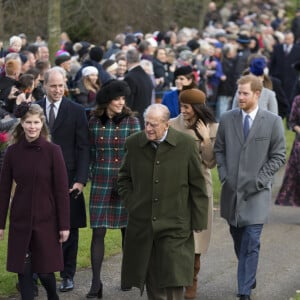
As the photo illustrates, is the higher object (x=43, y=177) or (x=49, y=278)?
(x=43, y=177)

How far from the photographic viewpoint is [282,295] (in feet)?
30.9

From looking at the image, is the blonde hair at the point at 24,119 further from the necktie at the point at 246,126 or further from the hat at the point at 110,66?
the hat at the point at 110,66

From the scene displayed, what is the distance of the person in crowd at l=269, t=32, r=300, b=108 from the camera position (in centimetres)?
2327

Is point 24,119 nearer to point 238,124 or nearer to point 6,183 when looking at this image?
point 6,183

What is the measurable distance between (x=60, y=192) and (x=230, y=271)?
8.58 feet

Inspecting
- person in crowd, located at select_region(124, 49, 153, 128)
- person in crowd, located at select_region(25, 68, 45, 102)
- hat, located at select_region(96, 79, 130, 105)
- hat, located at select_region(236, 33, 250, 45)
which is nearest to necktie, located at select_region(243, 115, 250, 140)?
hat, located at select_region(96, 79, 130, 105)

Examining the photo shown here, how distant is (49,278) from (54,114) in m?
1.70

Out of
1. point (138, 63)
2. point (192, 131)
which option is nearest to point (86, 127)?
point (192, 131)

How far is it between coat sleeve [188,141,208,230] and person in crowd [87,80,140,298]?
4.53 ft

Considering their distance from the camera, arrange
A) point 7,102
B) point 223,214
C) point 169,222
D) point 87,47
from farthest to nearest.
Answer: point 87,47
point 7,102
point 223,214
point 169,222

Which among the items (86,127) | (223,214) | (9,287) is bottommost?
(9,287)

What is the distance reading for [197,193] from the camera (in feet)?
26.9

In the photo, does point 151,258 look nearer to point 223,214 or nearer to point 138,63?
point 223,214

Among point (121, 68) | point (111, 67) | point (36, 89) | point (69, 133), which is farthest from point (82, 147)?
point (121, 68)
